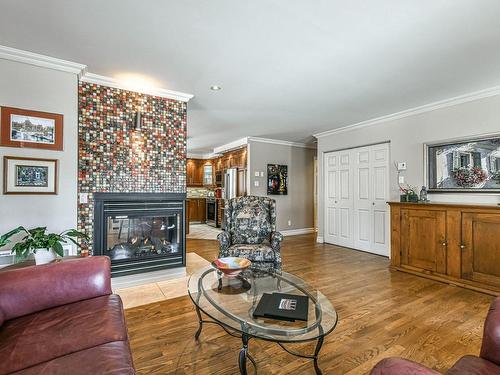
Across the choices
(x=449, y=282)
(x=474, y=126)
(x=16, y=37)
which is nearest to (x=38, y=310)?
(x=16, y=37)

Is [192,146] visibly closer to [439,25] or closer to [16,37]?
[16,37]

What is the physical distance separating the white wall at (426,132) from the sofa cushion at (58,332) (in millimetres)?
4088

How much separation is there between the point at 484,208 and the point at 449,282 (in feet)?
3.20

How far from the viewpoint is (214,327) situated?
6.98 ft

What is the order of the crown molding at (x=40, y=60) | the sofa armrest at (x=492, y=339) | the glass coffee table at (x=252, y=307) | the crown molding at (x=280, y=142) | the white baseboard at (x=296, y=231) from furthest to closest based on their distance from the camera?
1. the white baseboard at (x=296, y=231)
2. the crown molding at (x=280, y=142)
3. the crown molding at (x=40, y=60)
4. the glass coffee table at (x=252, y=307)
5. the sofa armrest at (x=492, y=339)

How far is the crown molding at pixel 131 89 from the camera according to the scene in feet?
9.39

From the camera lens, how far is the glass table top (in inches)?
52.3

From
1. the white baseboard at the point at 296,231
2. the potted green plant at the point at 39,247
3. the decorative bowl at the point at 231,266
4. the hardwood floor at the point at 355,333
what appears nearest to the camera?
the hardwood floor at the point at 355,333

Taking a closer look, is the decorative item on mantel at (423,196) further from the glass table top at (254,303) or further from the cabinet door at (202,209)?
the cabinet door at (202,209)

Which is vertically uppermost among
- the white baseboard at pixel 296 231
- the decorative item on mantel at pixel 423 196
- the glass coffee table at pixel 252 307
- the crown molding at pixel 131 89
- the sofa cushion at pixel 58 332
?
the crown molding at pixel 131 89

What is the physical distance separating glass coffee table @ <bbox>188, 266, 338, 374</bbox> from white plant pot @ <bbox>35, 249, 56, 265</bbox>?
40.7 inches

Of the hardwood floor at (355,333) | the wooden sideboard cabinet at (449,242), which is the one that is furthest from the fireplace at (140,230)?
the wooden sideboard cabinet at (449,242)

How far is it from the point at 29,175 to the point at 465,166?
197 inches

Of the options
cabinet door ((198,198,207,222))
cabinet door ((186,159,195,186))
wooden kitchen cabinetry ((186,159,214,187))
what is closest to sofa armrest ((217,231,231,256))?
cabinet door ((198,198,207,222))
